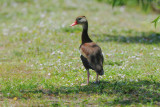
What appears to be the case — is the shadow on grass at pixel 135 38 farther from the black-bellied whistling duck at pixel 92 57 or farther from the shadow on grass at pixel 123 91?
the shadow on grass at pixel 123 91

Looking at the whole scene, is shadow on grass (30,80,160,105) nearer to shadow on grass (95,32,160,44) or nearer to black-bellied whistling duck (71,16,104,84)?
black-bellied whistling duck (71,16,104,84)

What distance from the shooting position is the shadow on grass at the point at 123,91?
25.7ft

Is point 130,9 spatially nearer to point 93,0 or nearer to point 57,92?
point 93,0

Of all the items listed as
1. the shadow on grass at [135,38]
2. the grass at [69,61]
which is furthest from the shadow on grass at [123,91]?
the shadow on grass at [135,38]

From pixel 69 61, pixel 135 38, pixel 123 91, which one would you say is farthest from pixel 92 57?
pixel 135 38

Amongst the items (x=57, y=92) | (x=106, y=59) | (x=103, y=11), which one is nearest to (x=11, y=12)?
(x=103, y=11)

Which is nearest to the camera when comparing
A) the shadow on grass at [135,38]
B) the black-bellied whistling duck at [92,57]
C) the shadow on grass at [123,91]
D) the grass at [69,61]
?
the shadow on grass at [123,91]

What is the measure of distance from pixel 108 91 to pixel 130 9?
69.5 feet

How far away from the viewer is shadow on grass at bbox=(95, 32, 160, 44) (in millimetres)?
15828

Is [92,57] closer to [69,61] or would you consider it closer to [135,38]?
[69,61]

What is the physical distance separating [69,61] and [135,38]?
578cm

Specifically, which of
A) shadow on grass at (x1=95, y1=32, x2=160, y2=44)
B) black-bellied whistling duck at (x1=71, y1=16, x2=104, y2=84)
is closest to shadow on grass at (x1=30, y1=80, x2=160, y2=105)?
black-bellied whistling duck at (x1=71, y1=16, x2=104, y2=84)

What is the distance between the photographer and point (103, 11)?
2577 cm

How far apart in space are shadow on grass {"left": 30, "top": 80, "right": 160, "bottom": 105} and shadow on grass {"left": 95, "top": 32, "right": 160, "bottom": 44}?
22.1 feet
